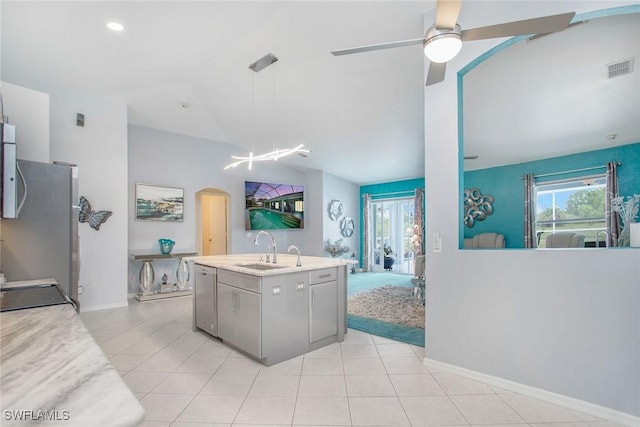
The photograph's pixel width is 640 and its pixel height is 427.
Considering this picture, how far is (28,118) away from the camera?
2.48m

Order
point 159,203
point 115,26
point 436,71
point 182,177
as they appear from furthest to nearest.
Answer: point 182,177 < point 159,203 < point 115,26 < point 436,71

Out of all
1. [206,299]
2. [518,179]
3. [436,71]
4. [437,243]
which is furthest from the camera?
[518,179]

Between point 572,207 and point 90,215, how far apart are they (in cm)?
796

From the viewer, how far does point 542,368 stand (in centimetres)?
214

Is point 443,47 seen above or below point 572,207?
above

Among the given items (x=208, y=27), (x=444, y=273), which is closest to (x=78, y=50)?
(x=208, y=27)

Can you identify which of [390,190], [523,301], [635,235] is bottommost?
[523,301]

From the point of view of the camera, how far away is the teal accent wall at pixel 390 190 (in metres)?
7.95

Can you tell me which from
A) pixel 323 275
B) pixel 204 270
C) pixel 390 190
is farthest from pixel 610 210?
pixel 204 270

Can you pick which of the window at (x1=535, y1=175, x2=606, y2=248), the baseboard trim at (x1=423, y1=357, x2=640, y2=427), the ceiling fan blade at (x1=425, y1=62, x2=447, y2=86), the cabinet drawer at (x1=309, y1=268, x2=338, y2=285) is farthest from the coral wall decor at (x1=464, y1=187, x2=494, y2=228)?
the ceiling fan blade at (x1=425, y1=62, x2=447, y2=86)

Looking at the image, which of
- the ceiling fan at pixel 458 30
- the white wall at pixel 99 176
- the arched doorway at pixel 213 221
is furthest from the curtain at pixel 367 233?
the ceiling fan at pixel 458 30

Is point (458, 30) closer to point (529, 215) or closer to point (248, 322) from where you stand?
point (248, 322)

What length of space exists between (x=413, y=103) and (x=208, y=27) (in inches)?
108

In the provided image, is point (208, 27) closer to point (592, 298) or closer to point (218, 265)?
point (218, 265)
